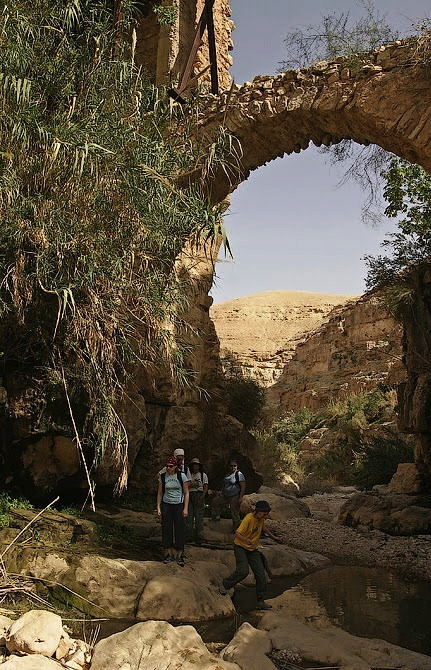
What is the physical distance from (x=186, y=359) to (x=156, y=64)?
588cm

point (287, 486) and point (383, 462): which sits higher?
point (383, 462)

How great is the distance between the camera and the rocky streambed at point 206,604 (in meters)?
4.17

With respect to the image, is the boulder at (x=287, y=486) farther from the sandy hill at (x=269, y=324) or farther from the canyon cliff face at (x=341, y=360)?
the sandy hill at (x=269, y=324)

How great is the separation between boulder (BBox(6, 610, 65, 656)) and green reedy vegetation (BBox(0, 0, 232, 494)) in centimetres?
215

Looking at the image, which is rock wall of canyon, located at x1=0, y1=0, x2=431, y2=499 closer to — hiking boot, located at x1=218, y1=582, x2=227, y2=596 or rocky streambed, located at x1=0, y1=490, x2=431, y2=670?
rocky streambed, located at x1=0, y1=490, x2=431, y2=670

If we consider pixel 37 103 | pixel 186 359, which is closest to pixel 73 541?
pixel 37 103

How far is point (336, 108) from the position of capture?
30.7ft

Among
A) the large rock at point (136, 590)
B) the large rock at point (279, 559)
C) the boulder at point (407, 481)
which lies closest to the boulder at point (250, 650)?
the large rock at point (136, 590)

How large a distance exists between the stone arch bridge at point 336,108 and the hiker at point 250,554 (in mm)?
4888

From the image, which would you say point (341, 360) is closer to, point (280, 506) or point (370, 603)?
point (280, 506)

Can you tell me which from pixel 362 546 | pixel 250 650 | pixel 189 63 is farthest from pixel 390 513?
pixel 189 63

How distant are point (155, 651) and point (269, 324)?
45.0 meters

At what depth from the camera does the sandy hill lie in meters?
38.3

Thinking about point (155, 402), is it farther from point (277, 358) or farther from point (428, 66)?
point (277, 358)
